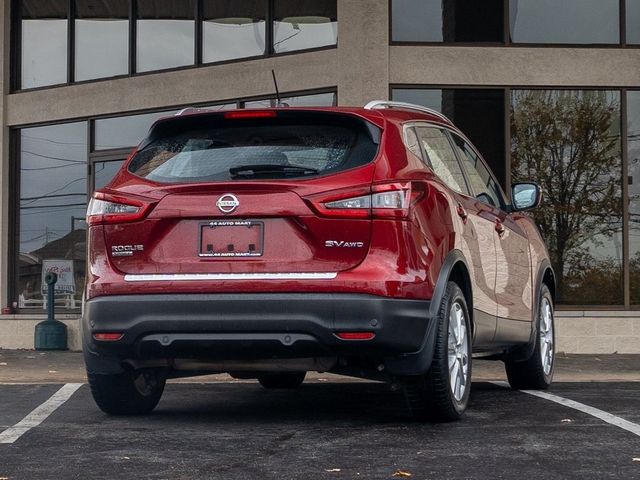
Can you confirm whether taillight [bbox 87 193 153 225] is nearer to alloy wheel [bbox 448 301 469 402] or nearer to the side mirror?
alloy wheel [bbox 448 301 469 402]

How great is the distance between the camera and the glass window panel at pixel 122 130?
15859 mm

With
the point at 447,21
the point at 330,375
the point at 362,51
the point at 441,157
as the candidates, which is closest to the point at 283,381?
the point at 330,375

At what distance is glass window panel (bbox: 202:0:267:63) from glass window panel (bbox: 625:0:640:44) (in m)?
4.19

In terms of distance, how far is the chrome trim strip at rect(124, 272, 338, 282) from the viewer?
6.31 meters

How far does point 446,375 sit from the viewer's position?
6.75 metres

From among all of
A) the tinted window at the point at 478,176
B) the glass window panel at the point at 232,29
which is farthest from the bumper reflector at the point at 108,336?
the glass window panel at the point at 232,29

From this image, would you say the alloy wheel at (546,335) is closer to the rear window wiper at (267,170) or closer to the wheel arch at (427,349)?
the wheel arch at (427,349)

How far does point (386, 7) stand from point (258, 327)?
334 inches

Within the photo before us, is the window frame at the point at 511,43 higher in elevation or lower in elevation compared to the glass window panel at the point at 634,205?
higher

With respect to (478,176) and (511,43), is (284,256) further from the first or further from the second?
(511,43)

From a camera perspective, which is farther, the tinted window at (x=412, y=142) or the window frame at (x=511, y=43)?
the window frame at (x=511, y=43)

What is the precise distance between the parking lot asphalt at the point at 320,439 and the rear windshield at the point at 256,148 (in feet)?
4.41

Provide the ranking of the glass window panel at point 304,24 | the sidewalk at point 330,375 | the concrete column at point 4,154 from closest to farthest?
the sidewalk at point 330,375
the glass window panel at point 304,24
the concrete column at point 4,154

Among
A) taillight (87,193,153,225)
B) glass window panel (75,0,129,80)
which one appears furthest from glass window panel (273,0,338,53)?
taillight (87,193,153,225)
